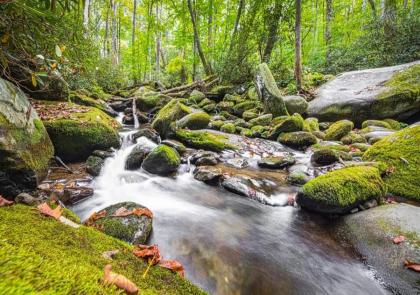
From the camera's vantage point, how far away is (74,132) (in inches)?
206

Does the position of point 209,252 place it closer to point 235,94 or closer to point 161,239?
point 161,239

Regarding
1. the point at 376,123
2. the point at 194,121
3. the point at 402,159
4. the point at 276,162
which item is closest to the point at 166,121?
the point at 194,121

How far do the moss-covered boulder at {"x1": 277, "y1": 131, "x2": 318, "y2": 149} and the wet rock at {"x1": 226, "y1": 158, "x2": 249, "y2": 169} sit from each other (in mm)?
2147

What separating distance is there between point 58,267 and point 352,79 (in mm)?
13293

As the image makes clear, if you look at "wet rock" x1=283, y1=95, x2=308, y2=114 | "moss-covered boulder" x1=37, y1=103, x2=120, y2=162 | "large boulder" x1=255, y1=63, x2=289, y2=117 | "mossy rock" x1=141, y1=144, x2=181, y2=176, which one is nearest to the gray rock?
"mossy rock" x1=141, y1=144, x2=181, y2=176

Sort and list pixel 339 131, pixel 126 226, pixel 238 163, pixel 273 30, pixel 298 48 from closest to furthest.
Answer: pixel 126 226, pixel 238 163, pixel 339 131, pixel 298 48, pixel 273 30

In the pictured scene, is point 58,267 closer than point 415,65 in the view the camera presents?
Yes

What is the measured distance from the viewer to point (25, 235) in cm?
126

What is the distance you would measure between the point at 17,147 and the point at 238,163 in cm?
465

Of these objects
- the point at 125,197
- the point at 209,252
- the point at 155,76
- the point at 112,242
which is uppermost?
the point at 155,76

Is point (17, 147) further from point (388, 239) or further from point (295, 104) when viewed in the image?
point (295, 104)

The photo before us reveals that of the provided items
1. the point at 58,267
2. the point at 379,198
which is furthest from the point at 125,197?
the point at 379,198

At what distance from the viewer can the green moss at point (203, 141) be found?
708 cm

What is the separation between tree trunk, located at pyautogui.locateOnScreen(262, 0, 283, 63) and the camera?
1291 centimetres
